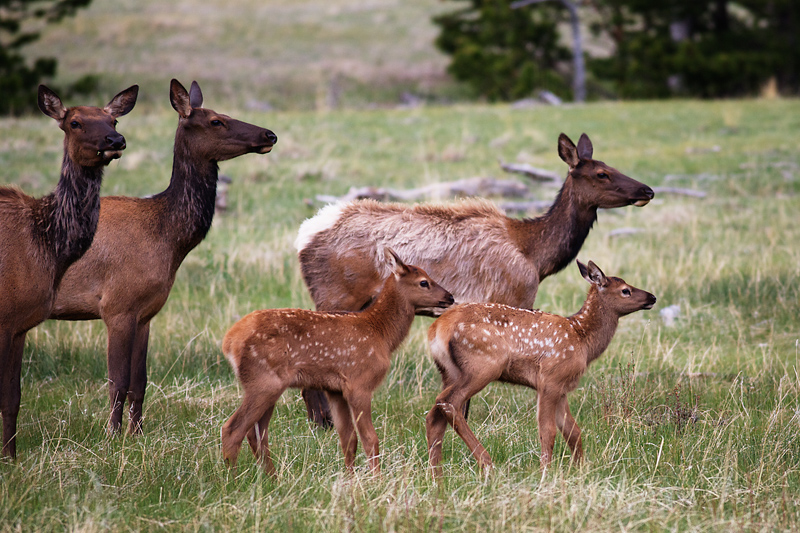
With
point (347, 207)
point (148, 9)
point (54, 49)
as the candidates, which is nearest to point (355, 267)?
point (347, 207)

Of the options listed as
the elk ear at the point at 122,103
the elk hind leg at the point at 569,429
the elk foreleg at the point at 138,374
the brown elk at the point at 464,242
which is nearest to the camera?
the elk hind leg at the point at 569,429

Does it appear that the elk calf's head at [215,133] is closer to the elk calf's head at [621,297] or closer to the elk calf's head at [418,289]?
the elk calf's head at [418,289]

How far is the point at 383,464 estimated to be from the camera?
17.3 ft

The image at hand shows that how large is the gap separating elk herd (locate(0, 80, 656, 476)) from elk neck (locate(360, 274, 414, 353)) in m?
0.01

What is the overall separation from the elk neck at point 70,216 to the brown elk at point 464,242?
6.22ft

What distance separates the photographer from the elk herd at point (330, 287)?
205 inches

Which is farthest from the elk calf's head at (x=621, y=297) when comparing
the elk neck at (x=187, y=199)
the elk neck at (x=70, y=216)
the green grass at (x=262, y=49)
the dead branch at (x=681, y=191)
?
the green grass at (x=262, y=49)

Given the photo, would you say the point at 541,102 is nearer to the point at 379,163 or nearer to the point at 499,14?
the point at 499,14

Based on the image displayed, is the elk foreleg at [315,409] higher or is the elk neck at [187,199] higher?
the elk neck at [187,199]

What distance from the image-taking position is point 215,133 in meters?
6.28

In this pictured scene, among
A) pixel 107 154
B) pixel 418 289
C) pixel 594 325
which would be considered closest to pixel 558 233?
pixel 594 325

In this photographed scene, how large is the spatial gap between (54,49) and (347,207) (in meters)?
34.1

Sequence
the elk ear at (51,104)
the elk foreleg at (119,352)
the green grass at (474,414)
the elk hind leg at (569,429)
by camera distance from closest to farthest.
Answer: the green grass at (474,414) → the elk hind leg at (569,429) → the elk ear at (51,104) → the elk foreleg at (119,352)

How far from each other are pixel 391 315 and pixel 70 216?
206 centimetres
